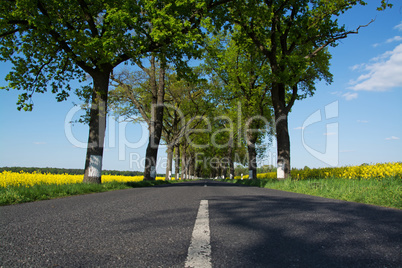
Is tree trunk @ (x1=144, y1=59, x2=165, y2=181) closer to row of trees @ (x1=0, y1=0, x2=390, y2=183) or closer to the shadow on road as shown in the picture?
row of trees @ (x1=0, y1=0, x2=390, y2=183)

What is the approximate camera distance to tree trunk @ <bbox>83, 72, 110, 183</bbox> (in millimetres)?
12391

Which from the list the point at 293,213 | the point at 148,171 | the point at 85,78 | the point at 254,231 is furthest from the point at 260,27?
the point at 254,231

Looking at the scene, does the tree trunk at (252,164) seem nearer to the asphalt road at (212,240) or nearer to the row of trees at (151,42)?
the row of trees at (151,42)

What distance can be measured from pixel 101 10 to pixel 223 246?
564 inches

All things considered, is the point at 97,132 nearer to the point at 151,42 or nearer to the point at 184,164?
the point at 151,42

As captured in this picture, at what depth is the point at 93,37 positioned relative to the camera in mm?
12891

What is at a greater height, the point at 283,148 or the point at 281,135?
the point at 281,135

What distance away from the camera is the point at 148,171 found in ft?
70.0

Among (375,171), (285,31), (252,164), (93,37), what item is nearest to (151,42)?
(93,37)

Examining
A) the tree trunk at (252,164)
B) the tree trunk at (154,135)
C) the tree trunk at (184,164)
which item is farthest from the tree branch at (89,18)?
the tree trunk at (184,164)

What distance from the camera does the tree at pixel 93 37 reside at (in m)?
11.2

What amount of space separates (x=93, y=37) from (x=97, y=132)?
175 inches

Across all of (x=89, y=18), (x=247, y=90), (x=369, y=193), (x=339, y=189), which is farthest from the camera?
(x=247, y=90)

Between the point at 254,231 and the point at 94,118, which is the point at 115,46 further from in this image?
the point at 254,231
